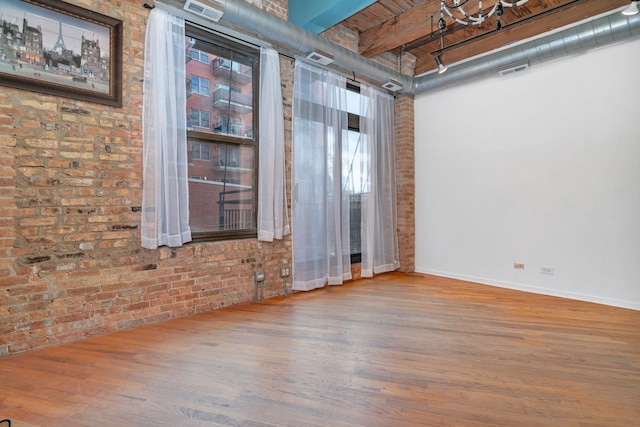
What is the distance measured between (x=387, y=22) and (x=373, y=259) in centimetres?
338

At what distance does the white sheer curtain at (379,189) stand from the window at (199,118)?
2305 millimetres

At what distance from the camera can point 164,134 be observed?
2.87 metres

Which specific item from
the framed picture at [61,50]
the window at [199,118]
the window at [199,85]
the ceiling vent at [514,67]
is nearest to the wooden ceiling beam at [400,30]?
the ceiling vent at [514,67]

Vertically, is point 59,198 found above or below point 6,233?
above

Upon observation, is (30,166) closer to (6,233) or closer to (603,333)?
(6,233)

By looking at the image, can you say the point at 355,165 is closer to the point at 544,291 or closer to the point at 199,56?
the point at 199,56

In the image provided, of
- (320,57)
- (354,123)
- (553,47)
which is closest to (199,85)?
(320,57)

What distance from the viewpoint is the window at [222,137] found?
10.7ft

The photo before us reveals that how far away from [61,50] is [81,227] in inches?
54.2

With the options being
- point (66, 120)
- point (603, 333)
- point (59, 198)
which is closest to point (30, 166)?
point (59, 198)

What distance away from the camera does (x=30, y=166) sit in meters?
2.32

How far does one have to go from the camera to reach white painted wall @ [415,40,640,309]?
355 centimetres

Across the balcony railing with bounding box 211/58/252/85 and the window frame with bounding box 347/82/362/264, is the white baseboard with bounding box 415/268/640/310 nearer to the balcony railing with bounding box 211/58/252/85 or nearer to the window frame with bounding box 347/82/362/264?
the window frame with bounding box 347/82/362/264

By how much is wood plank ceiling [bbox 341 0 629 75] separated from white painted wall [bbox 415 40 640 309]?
470 mm
